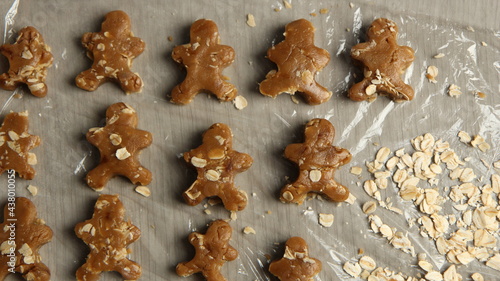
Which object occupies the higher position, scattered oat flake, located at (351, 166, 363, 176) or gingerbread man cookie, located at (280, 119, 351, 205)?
gingerbread man cookie, located at (280, 119, 351, 205)

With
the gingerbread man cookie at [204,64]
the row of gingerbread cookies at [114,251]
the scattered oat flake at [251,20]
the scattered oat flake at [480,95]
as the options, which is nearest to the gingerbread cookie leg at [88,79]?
the gingerbread man cookie at [204,64]

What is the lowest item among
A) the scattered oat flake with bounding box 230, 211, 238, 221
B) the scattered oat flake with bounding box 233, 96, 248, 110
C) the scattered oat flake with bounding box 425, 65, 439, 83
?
the scattered oat flake with bounding box 230, 211, 238, 221

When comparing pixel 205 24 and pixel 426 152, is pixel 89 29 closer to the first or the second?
pixel 205 24

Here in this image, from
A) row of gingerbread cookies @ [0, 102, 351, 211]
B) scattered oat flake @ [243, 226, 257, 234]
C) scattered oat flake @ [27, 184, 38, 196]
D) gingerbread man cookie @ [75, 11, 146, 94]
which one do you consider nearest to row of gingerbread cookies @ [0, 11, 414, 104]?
gingerbread man cookie @ [75, 11, 146, 94]

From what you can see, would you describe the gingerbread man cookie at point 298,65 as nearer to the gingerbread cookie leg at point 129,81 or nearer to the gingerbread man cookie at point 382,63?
the gingerbread man cookie at point 382,63

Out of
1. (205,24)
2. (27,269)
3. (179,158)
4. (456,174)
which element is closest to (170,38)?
(205,24)

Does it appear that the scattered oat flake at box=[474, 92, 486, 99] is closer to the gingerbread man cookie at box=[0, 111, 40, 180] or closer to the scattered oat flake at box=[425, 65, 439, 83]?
the scattered oat flake at box=[425, 65, 439, 83]
